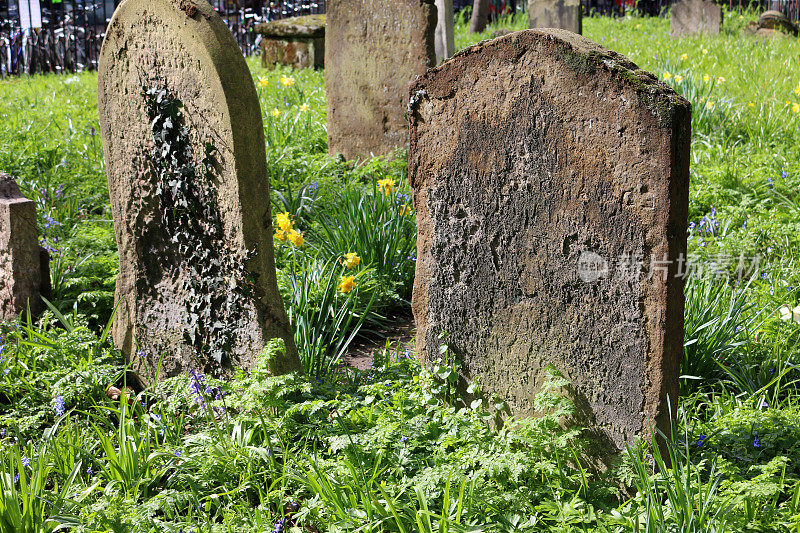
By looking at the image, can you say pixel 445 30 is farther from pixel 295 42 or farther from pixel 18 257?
pixel 18 257

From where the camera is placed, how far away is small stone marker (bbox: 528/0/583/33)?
8.03m

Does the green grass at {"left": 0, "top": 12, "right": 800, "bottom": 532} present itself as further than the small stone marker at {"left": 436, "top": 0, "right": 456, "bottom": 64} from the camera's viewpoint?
No

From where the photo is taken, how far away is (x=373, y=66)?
5.49 meters

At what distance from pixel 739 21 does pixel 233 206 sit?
43.3ft

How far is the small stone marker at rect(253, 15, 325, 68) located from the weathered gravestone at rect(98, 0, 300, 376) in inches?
271

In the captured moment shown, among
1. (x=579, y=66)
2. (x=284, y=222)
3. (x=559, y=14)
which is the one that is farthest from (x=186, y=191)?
(x=559, y=14)

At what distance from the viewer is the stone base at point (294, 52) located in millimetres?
9562

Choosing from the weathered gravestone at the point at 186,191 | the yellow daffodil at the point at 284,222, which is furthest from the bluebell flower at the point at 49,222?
the yellow daffodil at the point at 284,222

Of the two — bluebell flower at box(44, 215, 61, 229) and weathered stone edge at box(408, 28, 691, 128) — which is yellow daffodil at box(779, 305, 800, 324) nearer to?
weathered stone edge at box(408, 28, 691, 128)

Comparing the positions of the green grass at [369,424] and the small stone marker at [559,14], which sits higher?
the small stone marker at [559,14]

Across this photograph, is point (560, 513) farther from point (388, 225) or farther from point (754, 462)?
point (388, 225)

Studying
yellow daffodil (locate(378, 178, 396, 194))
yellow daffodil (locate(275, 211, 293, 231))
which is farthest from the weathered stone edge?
yellow daffodil (locate(378, 178, 396, 194))

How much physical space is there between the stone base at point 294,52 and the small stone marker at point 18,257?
6685mm

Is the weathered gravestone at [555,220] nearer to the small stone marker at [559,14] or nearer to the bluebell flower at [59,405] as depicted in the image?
the bluebell flower at [59,405]
